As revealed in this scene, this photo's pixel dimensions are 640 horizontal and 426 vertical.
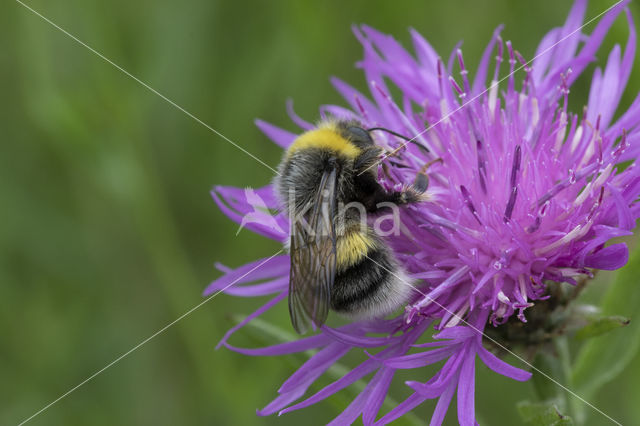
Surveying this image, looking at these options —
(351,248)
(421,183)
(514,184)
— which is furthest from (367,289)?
(514,184)

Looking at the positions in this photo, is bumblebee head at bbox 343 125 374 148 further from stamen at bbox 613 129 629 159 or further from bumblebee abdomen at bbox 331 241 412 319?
stamen at bbox 613 129 629 159

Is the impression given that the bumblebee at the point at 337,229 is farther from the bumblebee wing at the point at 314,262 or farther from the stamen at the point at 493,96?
the stamen at the point at 493,96

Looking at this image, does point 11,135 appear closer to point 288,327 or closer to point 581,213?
point 288,327

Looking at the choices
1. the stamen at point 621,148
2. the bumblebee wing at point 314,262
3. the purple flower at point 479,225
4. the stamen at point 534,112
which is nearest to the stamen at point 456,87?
the purple flower at point 479,225

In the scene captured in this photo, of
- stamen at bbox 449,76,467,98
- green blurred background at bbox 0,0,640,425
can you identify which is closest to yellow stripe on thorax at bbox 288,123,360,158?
stamen at bbox 449,76,467,98

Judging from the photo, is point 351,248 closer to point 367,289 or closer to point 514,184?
point 367,289

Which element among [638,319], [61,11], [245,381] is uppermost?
[61,11]

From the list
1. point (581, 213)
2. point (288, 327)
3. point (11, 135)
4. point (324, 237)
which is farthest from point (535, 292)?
point (11, 135)
